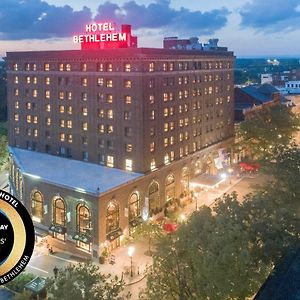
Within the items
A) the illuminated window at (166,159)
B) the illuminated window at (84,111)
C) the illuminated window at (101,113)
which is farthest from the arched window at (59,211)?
the illuminated window at (166,159)

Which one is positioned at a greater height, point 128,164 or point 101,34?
point 101,34

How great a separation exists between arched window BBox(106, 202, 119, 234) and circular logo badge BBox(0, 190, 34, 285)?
43159 mm

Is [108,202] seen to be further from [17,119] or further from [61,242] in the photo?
[17,119]

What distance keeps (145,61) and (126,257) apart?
28.2 metres

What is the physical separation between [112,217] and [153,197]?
1093cm

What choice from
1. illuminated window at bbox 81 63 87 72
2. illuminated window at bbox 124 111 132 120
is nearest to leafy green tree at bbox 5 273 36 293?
illuminated window at bbox 124 111 132 120

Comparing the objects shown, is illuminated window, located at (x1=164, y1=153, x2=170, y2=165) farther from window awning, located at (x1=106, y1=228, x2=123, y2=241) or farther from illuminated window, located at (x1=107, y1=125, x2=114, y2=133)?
window awning, located at (x1=106, y1=228, x2=123, y2=241)

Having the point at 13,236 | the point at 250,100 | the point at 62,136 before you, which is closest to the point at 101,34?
the point at 62,136

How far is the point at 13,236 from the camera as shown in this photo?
40.1 ft

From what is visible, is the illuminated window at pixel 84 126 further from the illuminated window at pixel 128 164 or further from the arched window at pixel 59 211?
the arched window at pixel 59 211

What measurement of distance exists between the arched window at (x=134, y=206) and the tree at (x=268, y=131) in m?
38.0

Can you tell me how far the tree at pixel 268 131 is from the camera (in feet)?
297

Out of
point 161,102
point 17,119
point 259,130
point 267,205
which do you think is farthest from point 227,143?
point 267,205

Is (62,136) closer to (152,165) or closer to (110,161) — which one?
(110,161)
